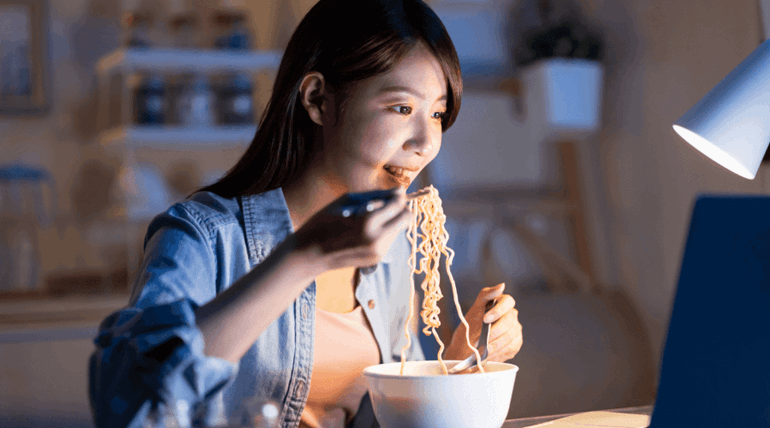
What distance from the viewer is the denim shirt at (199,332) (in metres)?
0.67

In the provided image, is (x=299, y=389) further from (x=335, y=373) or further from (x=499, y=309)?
(x=499, y=309)

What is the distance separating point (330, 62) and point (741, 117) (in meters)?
0.53

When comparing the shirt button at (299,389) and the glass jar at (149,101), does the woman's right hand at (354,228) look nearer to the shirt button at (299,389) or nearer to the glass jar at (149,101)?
the shirt button at (299,389)

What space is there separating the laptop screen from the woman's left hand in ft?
0.92

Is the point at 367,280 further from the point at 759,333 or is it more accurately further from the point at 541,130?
the point at 541,130

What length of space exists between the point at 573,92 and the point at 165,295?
146 cm

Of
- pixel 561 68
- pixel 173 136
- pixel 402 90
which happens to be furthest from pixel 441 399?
pixel 173 136

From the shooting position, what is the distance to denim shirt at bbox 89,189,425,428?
67 cm

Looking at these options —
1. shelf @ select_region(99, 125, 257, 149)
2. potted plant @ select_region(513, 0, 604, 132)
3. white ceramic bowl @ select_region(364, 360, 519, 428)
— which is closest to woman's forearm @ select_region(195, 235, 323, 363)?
white ceramic bowl @ select_region(364, 360, 519, 428)

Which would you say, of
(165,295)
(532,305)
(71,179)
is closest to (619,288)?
(532,305)

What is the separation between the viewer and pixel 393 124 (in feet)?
3.19

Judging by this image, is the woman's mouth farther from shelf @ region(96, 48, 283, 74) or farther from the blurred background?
shelf @ region(96, 48, 283, 74)

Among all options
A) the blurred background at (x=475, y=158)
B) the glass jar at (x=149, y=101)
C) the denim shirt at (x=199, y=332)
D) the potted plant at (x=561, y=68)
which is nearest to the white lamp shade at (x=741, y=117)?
the denim shirt at (x=199, y=332)

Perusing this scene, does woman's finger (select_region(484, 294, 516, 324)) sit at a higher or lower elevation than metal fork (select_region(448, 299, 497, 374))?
higher
